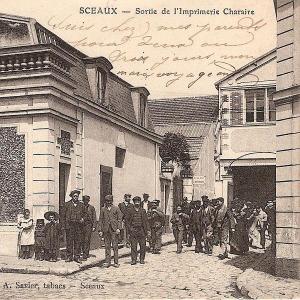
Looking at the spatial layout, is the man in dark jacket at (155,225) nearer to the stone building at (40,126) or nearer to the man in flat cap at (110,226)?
the stone building at (40,126)

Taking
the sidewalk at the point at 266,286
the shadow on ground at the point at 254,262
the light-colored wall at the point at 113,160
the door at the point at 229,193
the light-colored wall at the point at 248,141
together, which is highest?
the light-colored wall at the point at 248,141

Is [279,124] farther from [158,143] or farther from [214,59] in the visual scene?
[158,143]

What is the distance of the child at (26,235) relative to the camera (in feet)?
34.8

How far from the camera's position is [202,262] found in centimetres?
1154

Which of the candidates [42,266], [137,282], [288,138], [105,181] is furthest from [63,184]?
[288,138]

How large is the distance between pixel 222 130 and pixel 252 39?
29.5 ft

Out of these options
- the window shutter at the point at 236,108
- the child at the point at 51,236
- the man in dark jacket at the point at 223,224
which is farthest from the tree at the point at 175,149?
the child at the point at 51,236

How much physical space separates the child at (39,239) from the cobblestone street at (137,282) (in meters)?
1.08

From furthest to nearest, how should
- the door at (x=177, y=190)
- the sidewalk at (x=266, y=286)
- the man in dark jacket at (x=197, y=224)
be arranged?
the door at (x=177, y=190), the man in dark jacket at (x=197, y=224), the sidewalk at (x=266, y=286)

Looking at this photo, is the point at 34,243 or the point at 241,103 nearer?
the point at 34,243

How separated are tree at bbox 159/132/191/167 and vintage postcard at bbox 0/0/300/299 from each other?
6223 mm

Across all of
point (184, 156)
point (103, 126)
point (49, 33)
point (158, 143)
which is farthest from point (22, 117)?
point (184, 156)

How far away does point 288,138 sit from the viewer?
8.65 m

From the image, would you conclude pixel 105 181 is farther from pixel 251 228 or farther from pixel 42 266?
pixel 42 266
